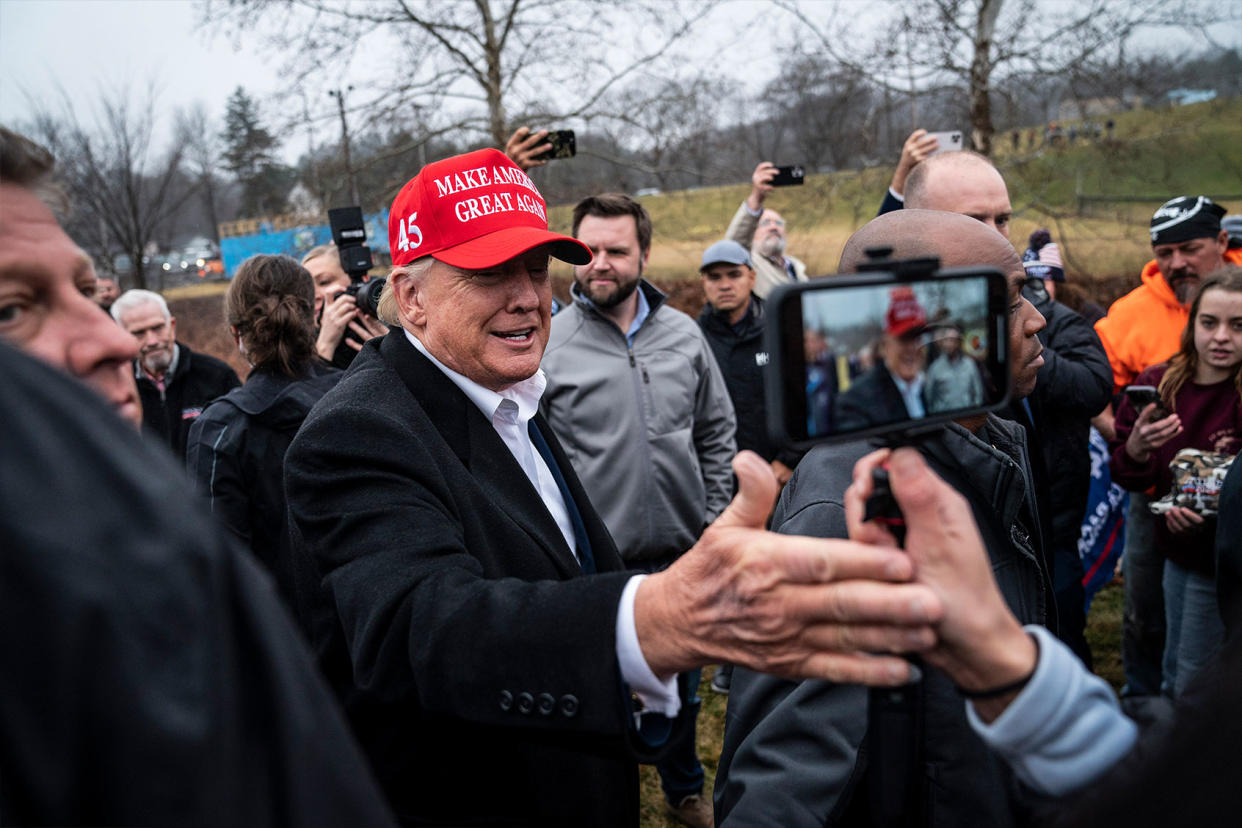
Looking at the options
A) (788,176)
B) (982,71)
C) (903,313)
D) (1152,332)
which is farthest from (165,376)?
(982,71)

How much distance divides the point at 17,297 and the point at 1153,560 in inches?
187

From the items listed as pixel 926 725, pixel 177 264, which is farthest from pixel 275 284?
pixel 177 264

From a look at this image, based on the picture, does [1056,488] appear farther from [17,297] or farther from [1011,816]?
[17,297]

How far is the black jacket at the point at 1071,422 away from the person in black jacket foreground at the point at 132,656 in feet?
13.0

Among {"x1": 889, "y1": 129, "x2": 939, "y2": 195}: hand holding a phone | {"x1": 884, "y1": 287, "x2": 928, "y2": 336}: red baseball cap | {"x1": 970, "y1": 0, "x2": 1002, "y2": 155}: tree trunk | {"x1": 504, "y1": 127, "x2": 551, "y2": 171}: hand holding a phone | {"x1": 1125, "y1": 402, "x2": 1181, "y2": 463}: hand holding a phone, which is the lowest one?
{"x1": 1125, "y1": 402, "x2": 1181, "y2": 463}: hand holding a phone

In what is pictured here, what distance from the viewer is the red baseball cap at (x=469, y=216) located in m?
1.96

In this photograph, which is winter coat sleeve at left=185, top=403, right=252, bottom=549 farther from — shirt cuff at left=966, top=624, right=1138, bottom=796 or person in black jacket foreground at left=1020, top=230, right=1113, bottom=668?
person in black jacket foreground at left=1020, top=230, right=1113, bottom=668

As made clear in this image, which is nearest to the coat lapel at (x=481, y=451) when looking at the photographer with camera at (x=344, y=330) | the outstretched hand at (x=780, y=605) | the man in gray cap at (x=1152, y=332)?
the outstretched hand at (x=780, y=605)

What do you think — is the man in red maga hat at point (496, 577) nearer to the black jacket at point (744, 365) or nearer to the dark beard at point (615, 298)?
the dark beard at point (615, 298)

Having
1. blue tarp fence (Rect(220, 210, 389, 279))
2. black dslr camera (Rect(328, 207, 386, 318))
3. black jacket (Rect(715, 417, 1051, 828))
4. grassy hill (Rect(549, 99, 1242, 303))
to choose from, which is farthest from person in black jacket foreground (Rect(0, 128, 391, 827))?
grassy hill (Rect(549, 99, 1242, 303))

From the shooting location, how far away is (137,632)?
23.0 inches

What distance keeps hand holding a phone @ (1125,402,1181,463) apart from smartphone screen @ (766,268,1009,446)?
10.2 ft

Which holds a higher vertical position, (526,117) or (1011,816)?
(526,117)

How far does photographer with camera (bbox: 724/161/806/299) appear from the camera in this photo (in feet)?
18.3
